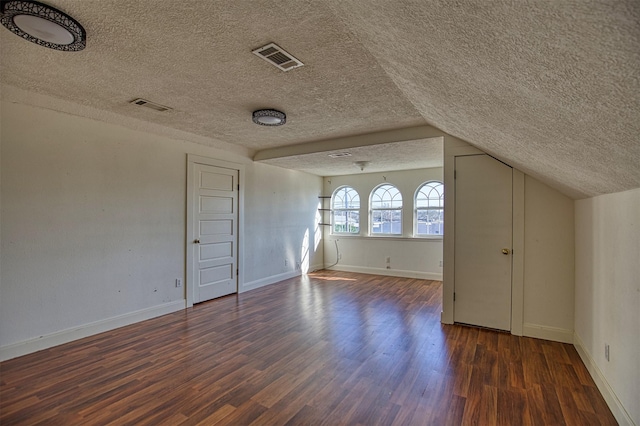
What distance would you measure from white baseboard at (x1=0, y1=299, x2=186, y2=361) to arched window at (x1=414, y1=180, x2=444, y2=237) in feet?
15.4

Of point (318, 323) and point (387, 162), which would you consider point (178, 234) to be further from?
point (387, 162)

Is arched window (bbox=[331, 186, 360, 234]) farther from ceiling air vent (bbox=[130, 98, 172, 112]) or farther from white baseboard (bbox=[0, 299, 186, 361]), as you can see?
ceiling air vent (bbox=[130, 98, 172, 112])

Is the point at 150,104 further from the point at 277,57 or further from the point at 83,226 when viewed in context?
the point at 277,57

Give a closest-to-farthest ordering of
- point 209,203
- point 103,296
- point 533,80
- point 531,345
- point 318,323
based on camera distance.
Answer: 1. point 533,80
2. point 531,345
3. point 103,296
4. point 318,323
5. point 209,203

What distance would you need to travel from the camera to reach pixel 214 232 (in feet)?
15.4

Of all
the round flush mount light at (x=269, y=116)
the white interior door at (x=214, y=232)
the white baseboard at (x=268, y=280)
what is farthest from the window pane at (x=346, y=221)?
the round flush mount light at (x=269, y=116)

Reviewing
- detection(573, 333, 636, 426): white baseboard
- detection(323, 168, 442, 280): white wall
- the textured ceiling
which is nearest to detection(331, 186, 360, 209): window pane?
detection(323, 168, 442, 280): white wall

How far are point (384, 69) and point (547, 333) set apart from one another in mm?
3135

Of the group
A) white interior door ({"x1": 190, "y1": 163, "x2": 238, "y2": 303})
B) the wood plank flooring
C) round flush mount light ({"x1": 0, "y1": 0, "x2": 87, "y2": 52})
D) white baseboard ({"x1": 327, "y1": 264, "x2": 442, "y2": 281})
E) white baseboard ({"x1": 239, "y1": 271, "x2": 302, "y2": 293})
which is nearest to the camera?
round flush mount light ({"x1": 0, "y1": 0, "x2": 87, "y2": 52})

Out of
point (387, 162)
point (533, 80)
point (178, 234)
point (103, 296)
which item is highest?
point (387, 162)

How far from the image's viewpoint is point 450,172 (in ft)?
11.9

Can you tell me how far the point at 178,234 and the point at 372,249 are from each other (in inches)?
162

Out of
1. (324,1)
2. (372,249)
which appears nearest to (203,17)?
(324,1)

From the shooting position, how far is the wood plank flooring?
195cm
